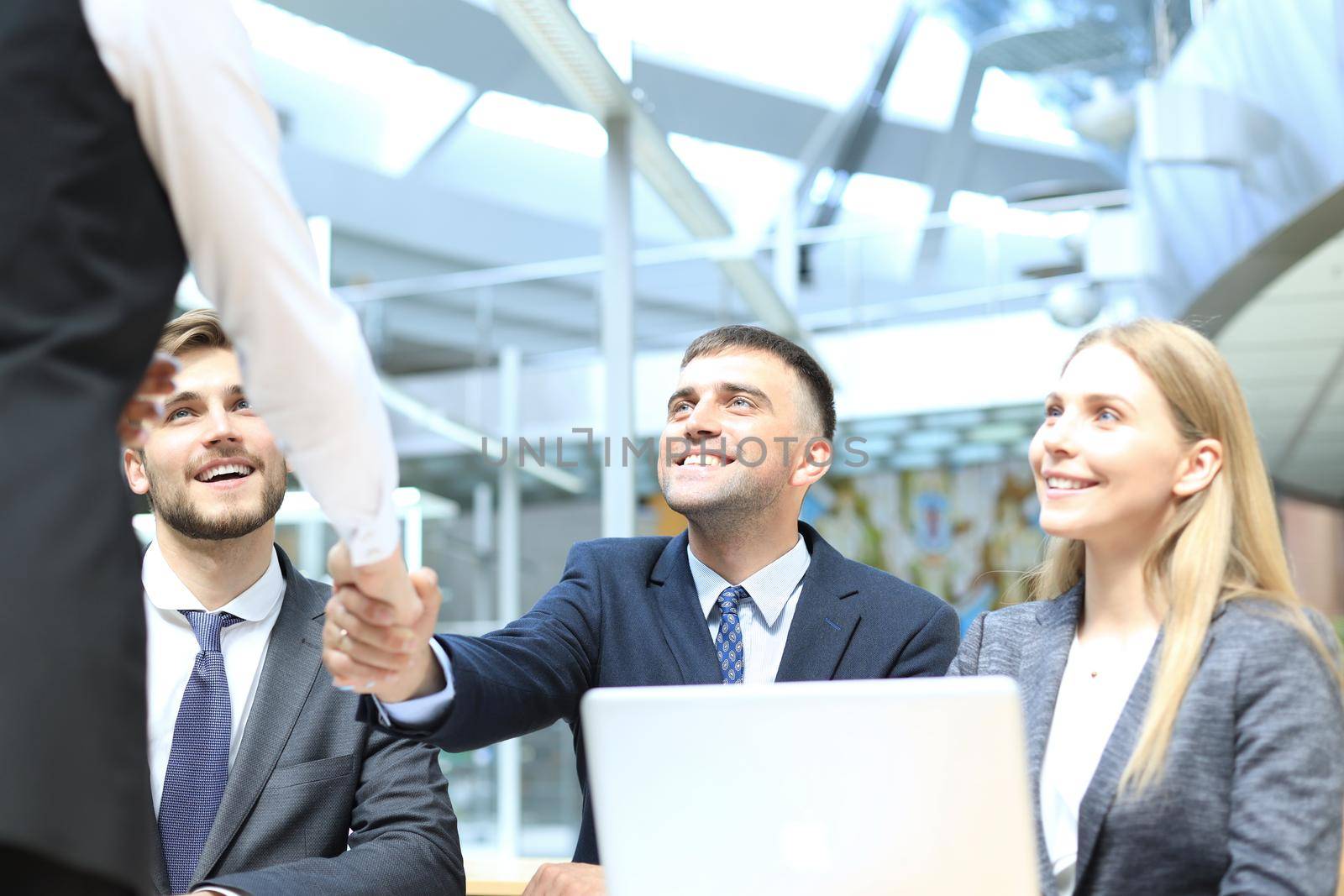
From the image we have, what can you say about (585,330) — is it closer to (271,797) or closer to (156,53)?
(271,797)

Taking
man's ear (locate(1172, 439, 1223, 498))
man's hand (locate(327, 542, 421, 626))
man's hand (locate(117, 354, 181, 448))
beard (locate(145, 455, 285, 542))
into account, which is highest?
man's hand (locate(117, 354, 181, 448))

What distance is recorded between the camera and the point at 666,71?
7102 mm

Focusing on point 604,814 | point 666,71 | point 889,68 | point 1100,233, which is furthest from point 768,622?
point 889,68

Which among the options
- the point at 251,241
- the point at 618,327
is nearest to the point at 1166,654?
the point at 251,241

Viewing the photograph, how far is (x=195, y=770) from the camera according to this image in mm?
1768

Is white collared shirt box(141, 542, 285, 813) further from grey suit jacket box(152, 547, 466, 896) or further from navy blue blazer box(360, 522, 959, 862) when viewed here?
navy blue blazer box(360, 522, 959, 862)

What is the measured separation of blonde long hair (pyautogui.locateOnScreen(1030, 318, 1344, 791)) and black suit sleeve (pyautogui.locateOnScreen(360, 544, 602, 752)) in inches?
32.3

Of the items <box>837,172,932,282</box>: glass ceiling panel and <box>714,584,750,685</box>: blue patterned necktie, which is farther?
<box>837,172,932,282</box>: glass ceiling panel

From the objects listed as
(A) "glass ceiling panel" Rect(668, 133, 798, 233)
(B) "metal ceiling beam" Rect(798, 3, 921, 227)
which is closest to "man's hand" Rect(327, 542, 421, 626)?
(A) "glass ceiling panel" Rect(668, 133, 798, 233)

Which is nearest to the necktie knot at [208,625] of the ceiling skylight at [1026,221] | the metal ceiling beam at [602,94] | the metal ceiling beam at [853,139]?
the metal ceiling beam at [602,94]

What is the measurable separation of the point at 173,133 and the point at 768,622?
53.4 inches

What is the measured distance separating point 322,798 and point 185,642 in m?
0.30

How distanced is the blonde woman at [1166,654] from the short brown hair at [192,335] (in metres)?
1.12

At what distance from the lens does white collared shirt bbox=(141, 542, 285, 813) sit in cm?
183
